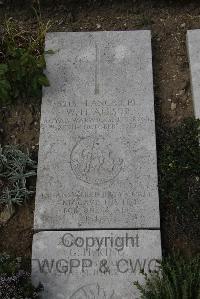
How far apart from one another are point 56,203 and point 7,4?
2.31m

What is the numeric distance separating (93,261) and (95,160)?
2.74 feet

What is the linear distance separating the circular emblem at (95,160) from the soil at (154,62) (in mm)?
424

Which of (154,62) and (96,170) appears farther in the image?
(154,62)

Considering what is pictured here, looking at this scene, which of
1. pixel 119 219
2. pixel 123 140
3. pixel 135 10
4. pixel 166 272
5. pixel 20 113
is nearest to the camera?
pixel 166 272

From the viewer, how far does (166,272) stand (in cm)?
380

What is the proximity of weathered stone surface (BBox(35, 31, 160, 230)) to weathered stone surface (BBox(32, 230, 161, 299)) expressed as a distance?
10 cm

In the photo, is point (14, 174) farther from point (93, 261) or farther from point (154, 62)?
point (154, 62)

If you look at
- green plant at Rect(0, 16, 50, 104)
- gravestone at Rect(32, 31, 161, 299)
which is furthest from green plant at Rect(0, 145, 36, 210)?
green plant at Rect(0, 16, 50, 104)

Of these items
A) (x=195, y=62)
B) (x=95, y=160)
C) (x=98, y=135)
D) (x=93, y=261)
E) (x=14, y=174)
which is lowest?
(x=93, y=261)

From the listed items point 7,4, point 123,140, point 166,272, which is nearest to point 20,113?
point 123,140

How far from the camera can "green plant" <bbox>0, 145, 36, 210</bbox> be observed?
172 inches

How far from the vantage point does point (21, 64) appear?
4.60m

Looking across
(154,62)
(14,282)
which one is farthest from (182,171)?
(14,282)

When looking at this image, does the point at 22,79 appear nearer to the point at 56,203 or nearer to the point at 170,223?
the point at 56,203
